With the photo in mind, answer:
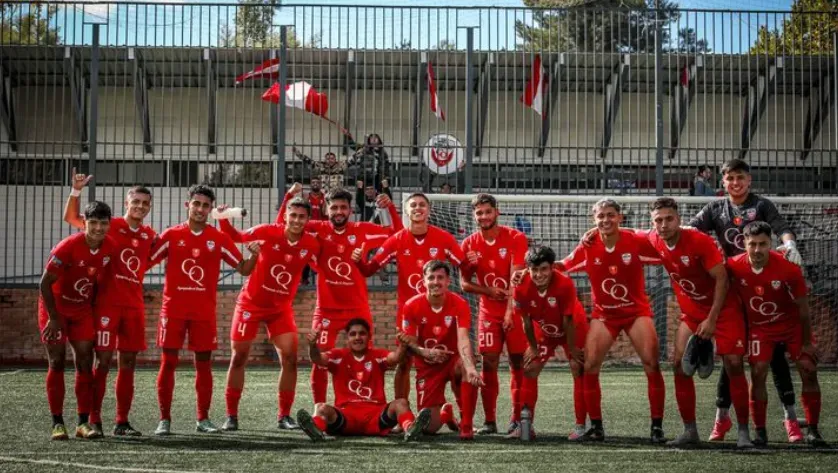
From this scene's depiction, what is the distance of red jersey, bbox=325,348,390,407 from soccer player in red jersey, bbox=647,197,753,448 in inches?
100.0

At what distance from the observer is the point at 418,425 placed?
850 cm

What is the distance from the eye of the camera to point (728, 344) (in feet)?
28.5

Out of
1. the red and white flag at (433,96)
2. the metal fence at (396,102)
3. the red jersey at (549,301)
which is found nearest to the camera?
the red jersey at (549,301)

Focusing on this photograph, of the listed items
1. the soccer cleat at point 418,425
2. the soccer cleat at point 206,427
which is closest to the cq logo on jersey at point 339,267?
the soccer cleat at point 206,427

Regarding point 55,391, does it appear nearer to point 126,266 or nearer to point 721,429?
point 126,266

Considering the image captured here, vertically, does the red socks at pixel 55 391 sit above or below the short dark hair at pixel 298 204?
below

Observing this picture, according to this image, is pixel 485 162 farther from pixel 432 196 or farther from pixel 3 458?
pixel 3 458

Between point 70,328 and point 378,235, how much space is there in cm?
309

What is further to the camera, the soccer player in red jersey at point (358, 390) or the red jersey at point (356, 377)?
the red jersey at point (356, 377)

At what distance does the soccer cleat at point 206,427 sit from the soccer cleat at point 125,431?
54 cm

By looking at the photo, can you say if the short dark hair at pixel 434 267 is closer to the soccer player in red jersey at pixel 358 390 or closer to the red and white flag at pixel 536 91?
the soccer player in red jersey at pixel 358 390

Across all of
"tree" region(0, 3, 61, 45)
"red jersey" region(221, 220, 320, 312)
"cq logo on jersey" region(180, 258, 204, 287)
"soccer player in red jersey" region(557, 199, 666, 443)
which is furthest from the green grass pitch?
"tree" region(0, 3, 61, 45)

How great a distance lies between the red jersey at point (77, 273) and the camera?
28.7 ft

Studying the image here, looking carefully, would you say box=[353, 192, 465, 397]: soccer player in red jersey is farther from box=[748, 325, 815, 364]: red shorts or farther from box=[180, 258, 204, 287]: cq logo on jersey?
box=[748, 325, 815, 364]: red shorts
